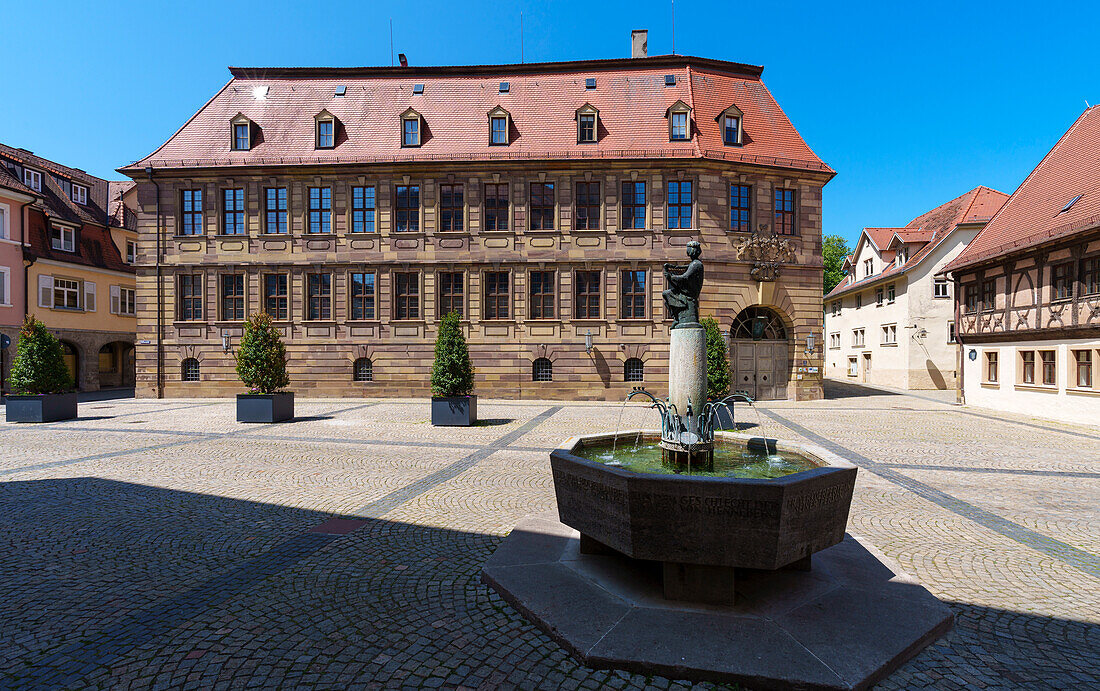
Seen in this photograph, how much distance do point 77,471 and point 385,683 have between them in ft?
31.4

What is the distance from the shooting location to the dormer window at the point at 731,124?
23094 millimetres

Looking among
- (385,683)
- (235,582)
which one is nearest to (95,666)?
(235,582)

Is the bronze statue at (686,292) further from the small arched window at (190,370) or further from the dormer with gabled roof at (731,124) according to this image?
the small arched window at (190,370)

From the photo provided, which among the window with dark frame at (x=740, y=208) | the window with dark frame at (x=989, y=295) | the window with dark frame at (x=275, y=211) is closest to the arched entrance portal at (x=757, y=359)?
the window with dark frame at (x=740, y=208)

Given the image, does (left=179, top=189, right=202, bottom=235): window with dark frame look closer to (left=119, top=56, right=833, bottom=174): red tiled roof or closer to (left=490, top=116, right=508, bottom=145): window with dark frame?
(left=119, top=56, right=833, bottom=174): red tiled roof

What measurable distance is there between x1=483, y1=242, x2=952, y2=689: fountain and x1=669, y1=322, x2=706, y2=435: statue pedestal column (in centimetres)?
107

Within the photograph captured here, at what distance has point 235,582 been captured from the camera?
4836 mm

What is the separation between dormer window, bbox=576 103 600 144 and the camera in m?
23.2

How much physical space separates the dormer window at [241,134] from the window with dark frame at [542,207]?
541 inches

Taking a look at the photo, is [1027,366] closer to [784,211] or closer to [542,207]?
[784,211]

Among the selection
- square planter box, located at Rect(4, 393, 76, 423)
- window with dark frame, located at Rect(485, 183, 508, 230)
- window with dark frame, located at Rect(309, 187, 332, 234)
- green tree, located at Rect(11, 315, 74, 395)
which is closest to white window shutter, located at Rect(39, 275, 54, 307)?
green tree, located at Rect(11, 315, 74, 395)

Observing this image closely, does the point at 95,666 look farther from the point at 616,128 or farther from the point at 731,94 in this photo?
the point at 731,94

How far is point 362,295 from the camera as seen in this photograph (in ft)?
76.5

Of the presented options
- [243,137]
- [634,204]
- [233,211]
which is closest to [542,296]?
[634,204]
